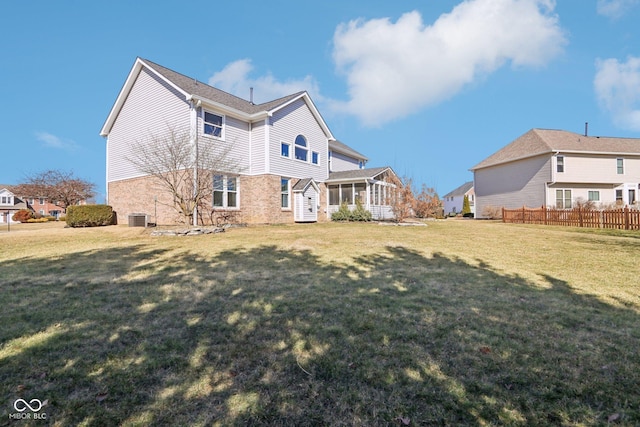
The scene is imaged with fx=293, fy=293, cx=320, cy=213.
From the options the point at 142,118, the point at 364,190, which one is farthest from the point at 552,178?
the point at 142,118

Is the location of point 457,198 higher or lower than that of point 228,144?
lower

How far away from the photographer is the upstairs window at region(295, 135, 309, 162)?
2028 centimetres

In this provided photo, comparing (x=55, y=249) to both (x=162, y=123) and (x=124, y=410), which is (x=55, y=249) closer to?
(x=124, y=410)

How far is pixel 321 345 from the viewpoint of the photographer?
2.95 m

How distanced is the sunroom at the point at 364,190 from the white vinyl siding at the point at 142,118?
1121 centimetres

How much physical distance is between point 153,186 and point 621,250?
20155 millimetres

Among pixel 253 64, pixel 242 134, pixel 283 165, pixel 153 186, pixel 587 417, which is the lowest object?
pixel 587 417

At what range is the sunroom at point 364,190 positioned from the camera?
71.2ft

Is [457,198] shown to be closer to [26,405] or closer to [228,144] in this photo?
[228,144]

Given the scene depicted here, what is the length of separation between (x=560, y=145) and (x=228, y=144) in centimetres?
2742

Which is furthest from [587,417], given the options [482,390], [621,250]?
[621,250]

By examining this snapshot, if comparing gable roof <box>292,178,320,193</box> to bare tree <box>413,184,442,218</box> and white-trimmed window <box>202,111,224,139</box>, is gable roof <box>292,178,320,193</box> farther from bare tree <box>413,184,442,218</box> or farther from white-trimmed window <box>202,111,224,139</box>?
bare tree <box>413,184,442,218</box>

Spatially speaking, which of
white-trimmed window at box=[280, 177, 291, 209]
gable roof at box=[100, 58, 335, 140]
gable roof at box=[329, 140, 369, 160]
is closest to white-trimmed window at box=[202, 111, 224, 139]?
gable roof at box=[100, 58, 335, 140]

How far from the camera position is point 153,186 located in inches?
664
